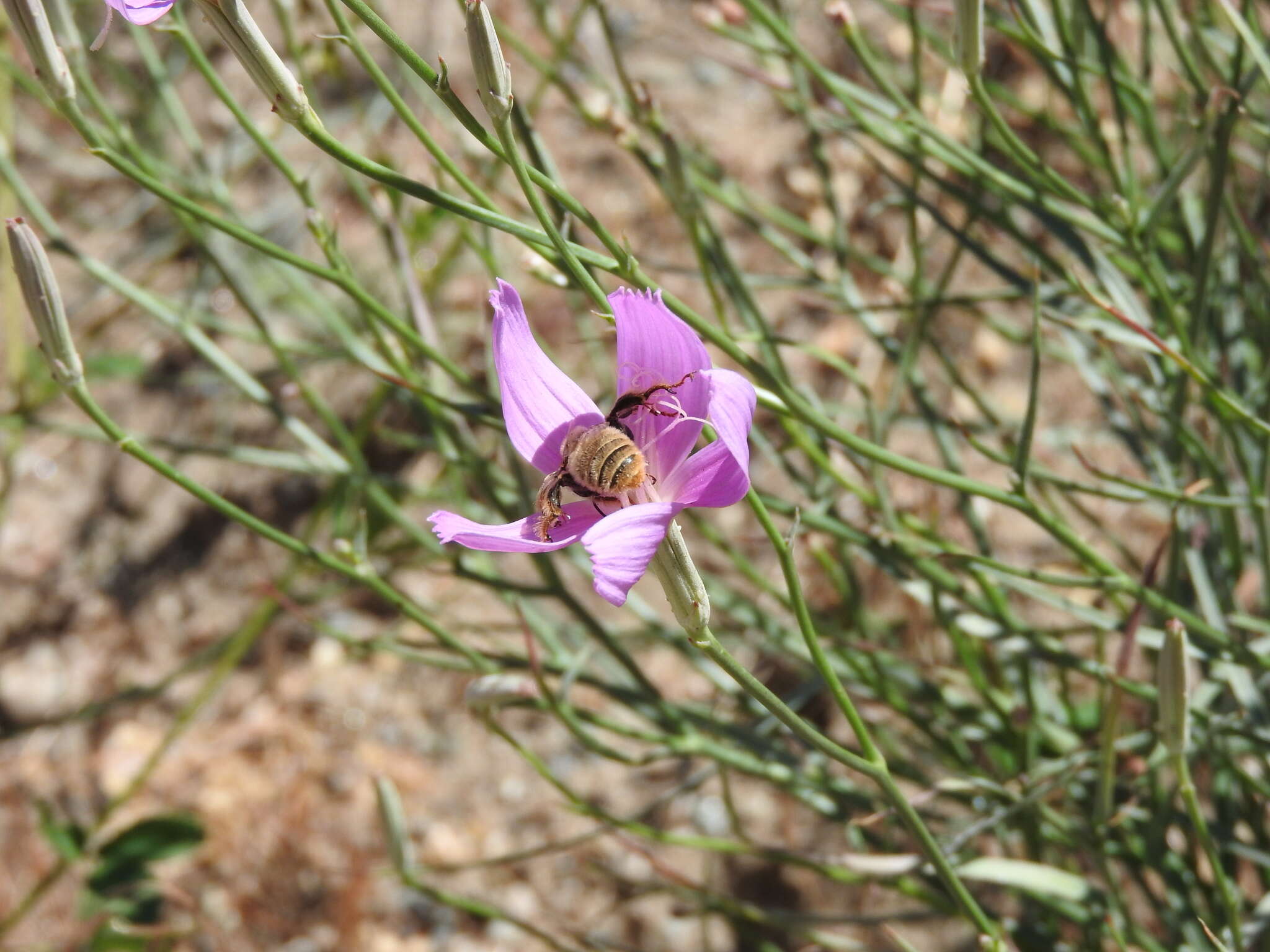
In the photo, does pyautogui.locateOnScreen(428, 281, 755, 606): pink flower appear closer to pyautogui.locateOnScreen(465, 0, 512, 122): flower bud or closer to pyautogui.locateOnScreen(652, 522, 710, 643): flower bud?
pyautogui.locateOnScreen(652, 522, 710, 643): flower bud

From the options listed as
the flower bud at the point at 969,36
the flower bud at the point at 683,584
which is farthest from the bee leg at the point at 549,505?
the flower bud at the point at 969,36

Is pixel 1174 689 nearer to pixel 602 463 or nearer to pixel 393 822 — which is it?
pixel 602 463

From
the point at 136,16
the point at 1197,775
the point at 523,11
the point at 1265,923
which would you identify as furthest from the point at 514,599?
the point at 523,11

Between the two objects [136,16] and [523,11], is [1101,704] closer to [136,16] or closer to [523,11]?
[136,16]

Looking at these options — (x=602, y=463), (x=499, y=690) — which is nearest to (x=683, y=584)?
(x=602, y=463)

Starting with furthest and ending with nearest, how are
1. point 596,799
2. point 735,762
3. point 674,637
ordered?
point 596,799, point 674,637, point 735,762

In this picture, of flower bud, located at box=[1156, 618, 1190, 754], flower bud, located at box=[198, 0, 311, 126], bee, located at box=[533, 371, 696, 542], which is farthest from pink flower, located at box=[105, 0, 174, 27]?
flower bud, located at box=[1156, 618, 1190, 754]
